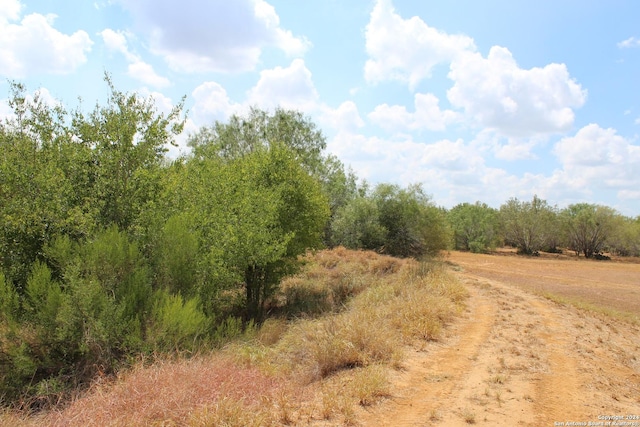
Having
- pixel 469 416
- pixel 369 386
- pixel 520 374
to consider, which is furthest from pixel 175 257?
pixel 520 374

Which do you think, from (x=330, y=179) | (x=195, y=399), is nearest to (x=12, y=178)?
(x=195, y=399)

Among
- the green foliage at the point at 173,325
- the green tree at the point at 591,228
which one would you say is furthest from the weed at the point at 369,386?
the green tree at the point at 591,228

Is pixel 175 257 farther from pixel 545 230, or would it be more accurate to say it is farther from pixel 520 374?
pixel 545 230

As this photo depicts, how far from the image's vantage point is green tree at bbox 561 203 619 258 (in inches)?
1688

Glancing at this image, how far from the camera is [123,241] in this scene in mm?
8375

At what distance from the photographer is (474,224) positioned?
4809 centimetres

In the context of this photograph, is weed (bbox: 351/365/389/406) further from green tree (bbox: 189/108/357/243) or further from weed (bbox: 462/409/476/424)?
green tree (bbox: 189/108/357/243)

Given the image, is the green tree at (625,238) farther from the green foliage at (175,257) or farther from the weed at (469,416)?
the green foliage at (175,257)

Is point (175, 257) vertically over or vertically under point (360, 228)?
under

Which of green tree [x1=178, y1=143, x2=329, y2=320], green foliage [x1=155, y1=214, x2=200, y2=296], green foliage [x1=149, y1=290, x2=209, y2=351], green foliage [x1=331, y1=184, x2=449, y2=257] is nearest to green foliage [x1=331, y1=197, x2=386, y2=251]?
green foliage [x1=331, y1=184, x2=449, y2=257]

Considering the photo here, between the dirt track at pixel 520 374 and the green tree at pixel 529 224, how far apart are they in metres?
38.7

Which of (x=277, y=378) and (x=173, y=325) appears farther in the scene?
(x=173, y=325)

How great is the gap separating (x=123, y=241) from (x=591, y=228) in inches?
1912

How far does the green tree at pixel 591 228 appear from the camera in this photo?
42875 millimetres
